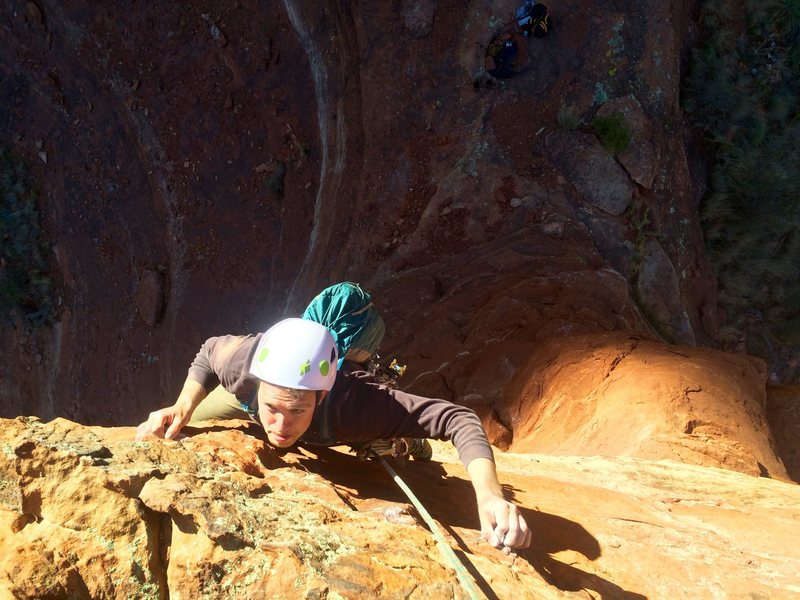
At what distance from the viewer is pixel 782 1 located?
7.80 metres

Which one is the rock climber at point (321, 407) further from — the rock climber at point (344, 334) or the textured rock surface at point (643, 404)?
the textured rock surface at point (643, 404)

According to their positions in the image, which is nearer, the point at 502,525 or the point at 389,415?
the point at 502,525

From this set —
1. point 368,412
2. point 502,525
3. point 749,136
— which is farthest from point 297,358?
point 749,136

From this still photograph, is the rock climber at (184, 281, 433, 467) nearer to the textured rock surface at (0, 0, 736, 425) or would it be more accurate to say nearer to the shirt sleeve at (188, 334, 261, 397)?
the shirt sleeve at (188, 334, 261, 397)

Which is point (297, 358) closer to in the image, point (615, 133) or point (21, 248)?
point (615, 133)

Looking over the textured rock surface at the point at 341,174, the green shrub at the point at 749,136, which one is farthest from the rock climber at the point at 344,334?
the green shrub at the point at 749,136

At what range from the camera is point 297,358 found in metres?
2.44

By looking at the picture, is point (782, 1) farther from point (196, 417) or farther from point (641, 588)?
point (196, 417)

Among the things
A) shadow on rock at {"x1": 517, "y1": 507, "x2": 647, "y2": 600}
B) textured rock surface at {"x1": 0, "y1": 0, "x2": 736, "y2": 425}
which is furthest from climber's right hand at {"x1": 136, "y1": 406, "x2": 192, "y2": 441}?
textured rock surface at {"x1": 0, "y1": 0, "x2": 736, "y2": 425}

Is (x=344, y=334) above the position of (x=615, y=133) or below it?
below

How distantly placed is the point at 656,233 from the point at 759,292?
82.4 inches

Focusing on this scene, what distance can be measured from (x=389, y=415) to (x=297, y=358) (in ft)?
1.73

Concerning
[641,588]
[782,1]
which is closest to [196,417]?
[641,588]

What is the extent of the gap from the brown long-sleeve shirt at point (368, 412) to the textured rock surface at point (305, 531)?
27 centimetres
